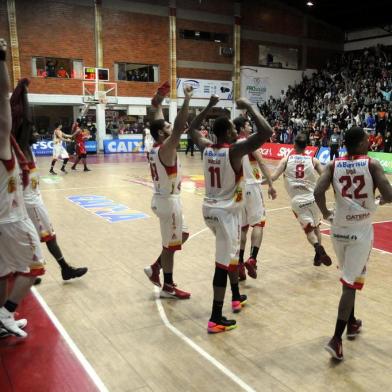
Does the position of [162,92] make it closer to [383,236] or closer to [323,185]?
[323,185]

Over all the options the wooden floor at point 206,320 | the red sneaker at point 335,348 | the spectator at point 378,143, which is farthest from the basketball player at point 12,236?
the spectator at point 378,143

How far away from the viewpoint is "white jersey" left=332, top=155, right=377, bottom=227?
381 cm

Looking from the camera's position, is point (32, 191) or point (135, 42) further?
point (135, 42)

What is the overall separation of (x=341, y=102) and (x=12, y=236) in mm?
24447

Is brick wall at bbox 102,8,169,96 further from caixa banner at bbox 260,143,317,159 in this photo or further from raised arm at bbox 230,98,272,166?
raised arm at bbox 230,98,272,166

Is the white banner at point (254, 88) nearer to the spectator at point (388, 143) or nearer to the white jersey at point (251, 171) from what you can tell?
the spectator at point (388, 143)

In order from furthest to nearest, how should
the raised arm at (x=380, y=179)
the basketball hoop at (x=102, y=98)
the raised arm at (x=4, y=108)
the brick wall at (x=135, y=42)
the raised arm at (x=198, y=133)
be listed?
the brick wall at (x=135, y=42) < the basketball hoop at (x=102, y=98) < the raised arm at (x=198, y=133) < the raised arm at (x=380, y=179) < the raised arm at (x=4, y=108)

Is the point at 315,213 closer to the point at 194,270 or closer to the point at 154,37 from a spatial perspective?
the point at 194,270

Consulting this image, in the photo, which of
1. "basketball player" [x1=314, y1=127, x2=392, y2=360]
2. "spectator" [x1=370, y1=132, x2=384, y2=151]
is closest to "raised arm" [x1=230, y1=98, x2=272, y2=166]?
"basketball player" [x1=314, y1=127, x2=392, y2=360]

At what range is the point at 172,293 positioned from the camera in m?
5.32

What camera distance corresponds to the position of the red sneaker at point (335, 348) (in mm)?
3830

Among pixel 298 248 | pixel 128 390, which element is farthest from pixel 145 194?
pixel 128 390

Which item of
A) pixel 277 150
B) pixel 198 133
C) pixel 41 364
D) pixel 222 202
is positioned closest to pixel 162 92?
pixel 198 133

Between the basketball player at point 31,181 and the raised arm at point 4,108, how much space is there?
3.07 ft
